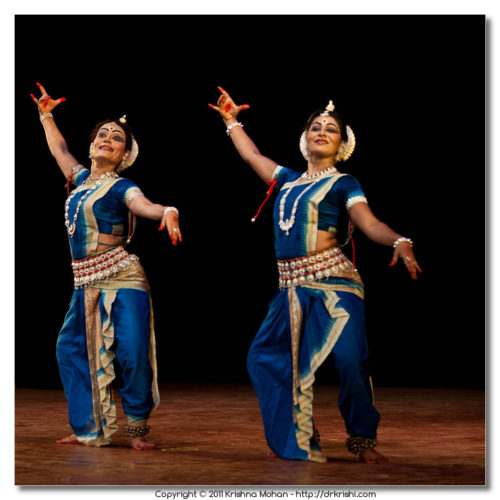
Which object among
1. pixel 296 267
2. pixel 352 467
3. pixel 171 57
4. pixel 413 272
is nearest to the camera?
pixel 413 272

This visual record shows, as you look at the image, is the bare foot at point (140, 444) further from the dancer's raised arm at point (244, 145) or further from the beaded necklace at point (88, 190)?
the dancer's raised arm at point (244, 145)

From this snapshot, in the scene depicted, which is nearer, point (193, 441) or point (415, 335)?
point (193, 441)

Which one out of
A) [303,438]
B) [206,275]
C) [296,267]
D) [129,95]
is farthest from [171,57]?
[303,438]

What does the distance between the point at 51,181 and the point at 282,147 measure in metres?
1.64

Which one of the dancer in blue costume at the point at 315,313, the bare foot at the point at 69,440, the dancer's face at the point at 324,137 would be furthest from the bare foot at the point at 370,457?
the bare foot at the point at 69,440

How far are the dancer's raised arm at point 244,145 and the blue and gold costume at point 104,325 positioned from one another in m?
0.50

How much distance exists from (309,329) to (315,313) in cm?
7

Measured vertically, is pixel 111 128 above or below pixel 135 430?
above

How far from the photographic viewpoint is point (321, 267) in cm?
391

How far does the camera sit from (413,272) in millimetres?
3434

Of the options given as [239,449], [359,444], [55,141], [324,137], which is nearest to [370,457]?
[359,444]

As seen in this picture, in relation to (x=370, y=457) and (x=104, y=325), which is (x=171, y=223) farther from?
(x=370, y=457)

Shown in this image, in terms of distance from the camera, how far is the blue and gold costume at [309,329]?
378 cm

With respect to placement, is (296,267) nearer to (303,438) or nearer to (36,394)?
(303,438)
